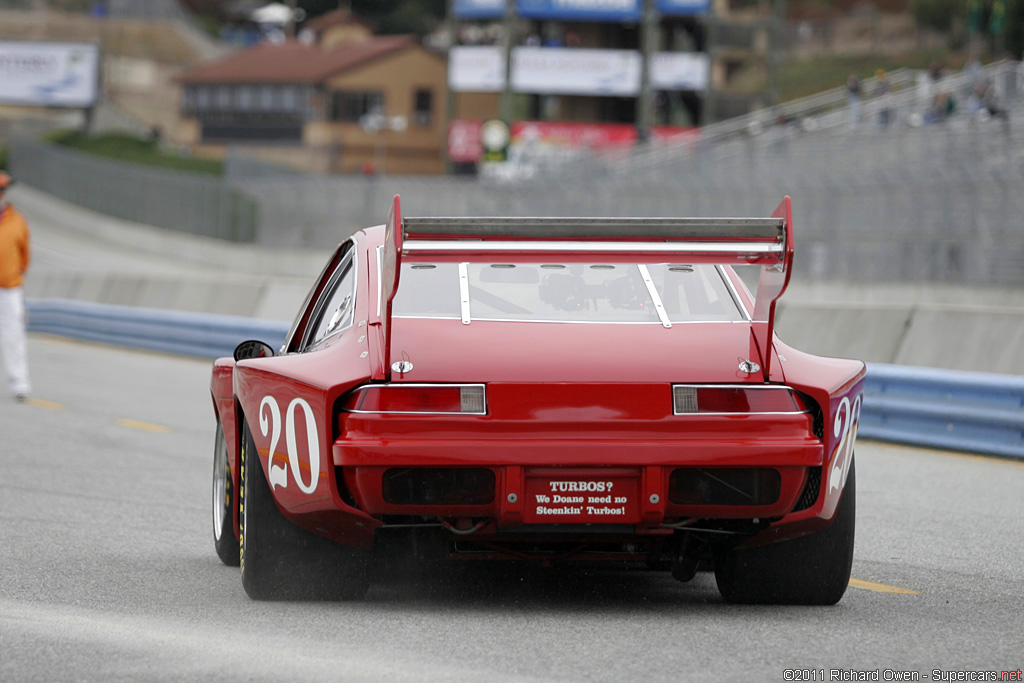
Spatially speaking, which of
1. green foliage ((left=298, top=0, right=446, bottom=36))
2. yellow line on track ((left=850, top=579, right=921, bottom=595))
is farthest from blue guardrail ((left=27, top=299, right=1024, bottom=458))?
green foliage ((left=298, top=0, right=446, bottom=36))

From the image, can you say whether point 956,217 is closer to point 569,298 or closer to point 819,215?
point 819,215

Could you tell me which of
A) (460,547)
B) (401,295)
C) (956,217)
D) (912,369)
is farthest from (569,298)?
(956,217)

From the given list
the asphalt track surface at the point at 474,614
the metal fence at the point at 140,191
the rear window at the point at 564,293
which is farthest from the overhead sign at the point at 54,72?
the rear window at the point at 564,293

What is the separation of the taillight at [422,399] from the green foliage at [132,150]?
67.6m

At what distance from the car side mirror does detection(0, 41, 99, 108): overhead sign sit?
74.3 m

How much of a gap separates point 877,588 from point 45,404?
9530 mm

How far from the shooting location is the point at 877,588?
6.24 metres

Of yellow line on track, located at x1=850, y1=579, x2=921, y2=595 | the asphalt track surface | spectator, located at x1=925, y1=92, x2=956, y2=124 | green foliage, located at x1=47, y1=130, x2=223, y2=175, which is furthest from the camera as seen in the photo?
green foliage, located at x1=47, y1=130, x2=223, y2=175

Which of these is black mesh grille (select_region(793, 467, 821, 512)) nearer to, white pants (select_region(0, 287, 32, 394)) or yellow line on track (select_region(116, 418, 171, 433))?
yellow line on track (select_region(116, 418, 171, 433))

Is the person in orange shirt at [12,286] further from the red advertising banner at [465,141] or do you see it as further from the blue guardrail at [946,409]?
the red advertising banner at [465,141]

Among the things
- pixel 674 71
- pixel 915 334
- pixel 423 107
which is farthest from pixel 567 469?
pixel 423 107

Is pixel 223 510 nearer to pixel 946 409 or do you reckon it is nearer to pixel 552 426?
pixel 552 426

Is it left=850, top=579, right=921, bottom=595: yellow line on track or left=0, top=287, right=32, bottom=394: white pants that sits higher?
left=850, top=579, right=921, bottom=595: yellow line on track

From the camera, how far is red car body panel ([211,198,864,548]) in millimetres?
5102
